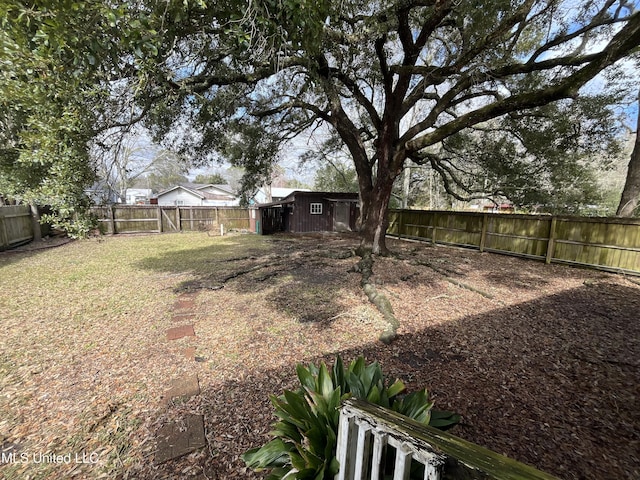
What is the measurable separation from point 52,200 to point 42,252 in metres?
8.93

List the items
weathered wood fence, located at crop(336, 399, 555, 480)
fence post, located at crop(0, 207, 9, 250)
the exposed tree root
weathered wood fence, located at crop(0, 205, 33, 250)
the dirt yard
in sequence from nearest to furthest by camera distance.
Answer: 1. weathered wood fence, located at crop(336, 399, 555, 480)
2. the dirt yard
3. the exposed tree root
4. fence post, located at crop(0, 207, 9, 250)
5. weathered wood fence, located at crop(0, 205, 33, 250)

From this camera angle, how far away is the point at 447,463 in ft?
2.50

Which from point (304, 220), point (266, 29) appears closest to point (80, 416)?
point (266, 29)

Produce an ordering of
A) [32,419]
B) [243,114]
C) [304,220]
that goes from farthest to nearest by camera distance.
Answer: [304,220] < [243,114] < [32,419]

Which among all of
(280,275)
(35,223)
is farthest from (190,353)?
(35,223)

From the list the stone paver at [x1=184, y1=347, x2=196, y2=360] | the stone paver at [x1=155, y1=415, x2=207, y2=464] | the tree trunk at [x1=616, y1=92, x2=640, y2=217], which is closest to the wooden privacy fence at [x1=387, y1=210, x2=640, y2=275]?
the tree trunk at [x1=616, y1=92, x2=640, y2=217]

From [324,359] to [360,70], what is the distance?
26.2 feet

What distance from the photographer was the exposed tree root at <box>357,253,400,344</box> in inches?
139

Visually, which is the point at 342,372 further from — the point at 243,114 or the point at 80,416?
the point at 243,114

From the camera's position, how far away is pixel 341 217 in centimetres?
1775

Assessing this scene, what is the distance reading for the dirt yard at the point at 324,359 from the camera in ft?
6.49

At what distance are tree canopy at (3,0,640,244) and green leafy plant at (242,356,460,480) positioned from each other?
111 inches

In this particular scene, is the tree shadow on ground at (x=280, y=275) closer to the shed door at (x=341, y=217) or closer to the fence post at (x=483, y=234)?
the fence post at (x=483, y=234)

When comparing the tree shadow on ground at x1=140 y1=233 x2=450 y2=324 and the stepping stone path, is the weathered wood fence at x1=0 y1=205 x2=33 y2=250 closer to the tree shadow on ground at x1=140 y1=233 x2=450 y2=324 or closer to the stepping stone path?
the tree shadow on ground at x1=140 y1=233 x2=450 y2=324
